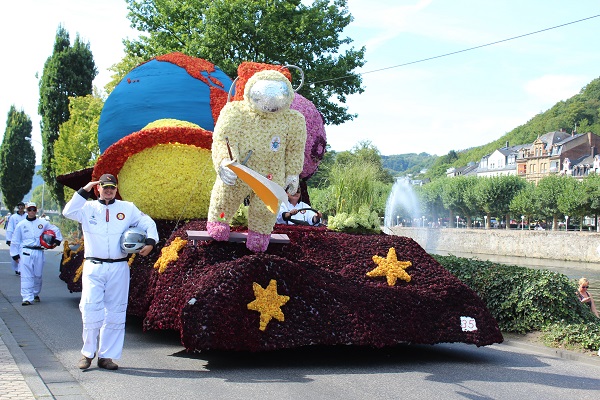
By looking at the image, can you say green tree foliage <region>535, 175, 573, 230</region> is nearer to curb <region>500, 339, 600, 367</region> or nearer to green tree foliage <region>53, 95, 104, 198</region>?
green tree foliage <region>53, 95, 104, 198</region>

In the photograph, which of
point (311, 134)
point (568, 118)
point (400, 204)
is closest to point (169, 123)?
point (311, 134)

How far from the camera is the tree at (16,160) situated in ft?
190

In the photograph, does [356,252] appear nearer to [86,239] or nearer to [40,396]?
[86,239]

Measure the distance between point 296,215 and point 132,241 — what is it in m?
3.20

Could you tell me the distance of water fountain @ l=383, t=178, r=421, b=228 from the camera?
46719 mm

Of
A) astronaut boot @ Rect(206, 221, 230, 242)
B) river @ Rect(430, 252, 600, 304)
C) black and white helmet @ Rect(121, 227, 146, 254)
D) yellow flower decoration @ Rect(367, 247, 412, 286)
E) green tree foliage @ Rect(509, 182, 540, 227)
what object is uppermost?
green tree foliage @ Rect(509, 182, 540, 227)

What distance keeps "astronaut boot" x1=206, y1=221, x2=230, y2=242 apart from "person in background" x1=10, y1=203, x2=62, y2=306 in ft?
16.8

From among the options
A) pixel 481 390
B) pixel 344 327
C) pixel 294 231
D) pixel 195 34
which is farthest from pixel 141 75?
pixel 195 34

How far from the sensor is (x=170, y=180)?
29.9 ft

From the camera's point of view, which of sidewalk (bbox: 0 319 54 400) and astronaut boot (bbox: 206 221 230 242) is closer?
sidewalk (bbox: 0 319 54 400)

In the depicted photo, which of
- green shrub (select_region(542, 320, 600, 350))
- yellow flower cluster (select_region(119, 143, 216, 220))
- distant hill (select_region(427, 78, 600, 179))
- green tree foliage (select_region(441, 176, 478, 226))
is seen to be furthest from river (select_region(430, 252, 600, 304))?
distant hill (select_region(427, 78, 600, 179))

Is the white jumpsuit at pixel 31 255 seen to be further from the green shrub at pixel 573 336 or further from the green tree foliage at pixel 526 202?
the green tree foliage at pixel 526 202

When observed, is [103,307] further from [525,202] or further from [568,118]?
[568,118]

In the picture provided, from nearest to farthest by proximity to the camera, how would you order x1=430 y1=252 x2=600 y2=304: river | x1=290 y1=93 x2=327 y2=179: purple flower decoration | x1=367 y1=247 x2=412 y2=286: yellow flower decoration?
1. x1=367 y1=247 x2=412 y2=286: yellow flower decoration
2. x1=290 y1=93 x2=327 y2=179: purple flower decoration
3. x1=430 y1=252 x2=600 y2=304: river
